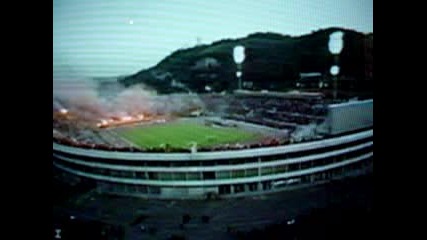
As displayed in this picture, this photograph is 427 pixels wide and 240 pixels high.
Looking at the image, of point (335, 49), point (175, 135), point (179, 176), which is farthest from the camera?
point (335, 49)

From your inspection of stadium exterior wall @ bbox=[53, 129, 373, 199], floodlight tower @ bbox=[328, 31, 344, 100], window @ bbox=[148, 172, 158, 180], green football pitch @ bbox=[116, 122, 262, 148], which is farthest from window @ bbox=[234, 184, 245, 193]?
floodlight tower @ bbox=[328, 31, 344, 100]

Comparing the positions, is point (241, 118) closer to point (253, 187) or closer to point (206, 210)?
point (253, 187)

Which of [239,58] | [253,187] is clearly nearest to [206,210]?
[253,187]

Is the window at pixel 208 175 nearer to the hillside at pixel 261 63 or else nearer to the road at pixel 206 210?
the road at pixel 206 210

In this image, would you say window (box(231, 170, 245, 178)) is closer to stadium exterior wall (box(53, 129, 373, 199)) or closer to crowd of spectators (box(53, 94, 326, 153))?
stadium exterior wall (box(53, 129, 373, 199))
